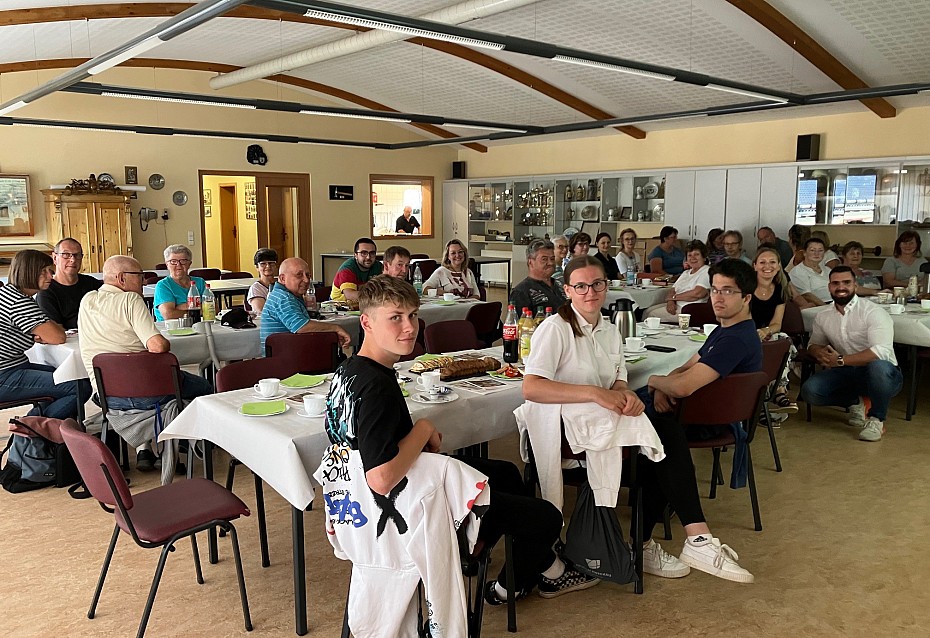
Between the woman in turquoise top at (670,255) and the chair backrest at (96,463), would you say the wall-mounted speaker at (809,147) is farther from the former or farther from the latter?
the chair backrest at (96,463)

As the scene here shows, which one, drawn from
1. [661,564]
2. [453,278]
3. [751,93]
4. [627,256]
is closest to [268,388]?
[661,564]

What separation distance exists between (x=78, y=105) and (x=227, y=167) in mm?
2723

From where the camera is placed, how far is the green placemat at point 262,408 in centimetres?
305

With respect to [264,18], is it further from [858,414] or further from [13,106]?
[858,414]

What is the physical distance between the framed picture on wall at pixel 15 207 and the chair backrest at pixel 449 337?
9.50 meters

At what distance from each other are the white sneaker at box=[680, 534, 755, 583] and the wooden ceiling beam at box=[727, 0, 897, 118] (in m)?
6.56

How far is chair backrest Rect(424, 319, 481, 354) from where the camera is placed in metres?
4.80

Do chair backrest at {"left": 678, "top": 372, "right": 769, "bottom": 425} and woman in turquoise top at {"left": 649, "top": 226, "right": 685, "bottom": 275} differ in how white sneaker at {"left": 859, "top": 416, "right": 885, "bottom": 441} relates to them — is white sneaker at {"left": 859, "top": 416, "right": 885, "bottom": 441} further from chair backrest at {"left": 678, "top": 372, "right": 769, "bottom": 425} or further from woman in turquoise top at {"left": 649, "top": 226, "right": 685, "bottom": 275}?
woman in turquoise top at {"left": 649, "top": 226, "right": 685, "bottom": 275}

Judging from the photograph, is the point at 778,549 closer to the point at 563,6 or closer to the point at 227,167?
the point at 563,6

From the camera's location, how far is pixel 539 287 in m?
5.45

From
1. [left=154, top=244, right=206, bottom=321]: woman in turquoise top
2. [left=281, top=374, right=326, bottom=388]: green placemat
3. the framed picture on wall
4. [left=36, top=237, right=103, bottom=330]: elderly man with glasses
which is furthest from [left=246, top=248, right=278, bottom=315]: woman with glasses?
the framed picture on wall

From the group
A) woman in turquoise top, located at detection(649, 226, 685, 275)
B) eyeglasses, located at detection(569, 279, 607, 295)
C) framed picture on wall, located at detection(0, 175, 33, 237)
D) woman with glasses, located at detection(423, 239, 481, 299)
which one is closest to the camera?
eyeglasses, located at detection(569, 279, 607, 295)

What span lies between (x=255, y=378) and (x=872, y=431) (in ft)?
13.8

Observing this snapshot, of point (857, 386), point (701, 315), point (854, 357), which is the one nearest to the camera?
point (854, 357)
